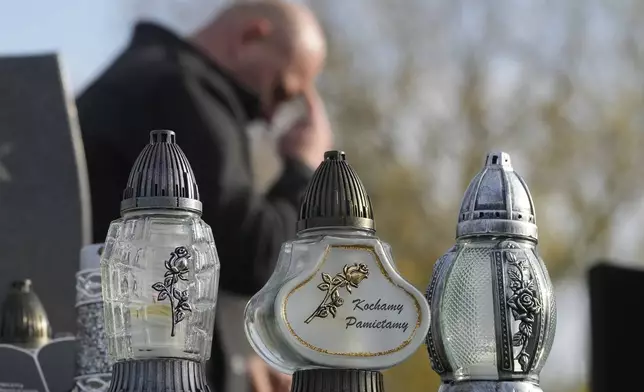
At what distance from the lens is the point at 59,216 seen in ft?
6.80

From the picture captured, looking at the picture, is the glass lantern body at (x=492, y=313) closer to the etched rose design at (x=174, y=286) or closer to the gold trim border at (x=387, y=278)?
the gold trim border at (x=387, y=278)

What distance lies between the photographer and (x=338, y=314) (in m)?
1.23

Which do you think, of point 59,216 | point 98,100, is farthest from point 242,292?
point 59,216

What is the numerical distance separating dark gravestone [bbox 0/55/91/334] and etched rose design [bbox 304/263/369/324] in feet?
2.76

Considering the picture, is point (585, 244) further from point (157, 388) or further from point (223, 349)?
point (157, 388)

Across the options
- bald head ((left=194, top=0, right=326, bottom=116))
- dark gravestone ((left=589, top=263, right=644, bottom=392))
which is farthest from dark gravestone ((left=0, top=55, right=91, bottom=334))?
bald head ((left=194, top=0, right=326, bottom=116))

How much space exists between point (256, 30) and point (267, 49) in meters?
0.08

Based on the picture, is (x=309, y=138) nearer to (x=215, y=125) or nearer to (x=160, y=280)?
(x=215, y=125)

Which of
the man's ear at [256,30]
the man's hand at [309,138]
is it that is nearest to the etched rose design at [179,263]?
the man's hand at [309,138]

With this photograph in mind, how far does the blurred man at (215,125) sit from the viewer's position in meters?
3.49

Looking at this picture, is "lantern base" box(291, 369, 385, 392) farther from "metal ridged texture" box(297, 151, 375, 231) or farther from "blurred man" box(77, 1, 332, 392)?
"blurred man" box(77, 1, 332, 392)

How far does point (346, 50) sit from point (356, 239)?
6647 mm

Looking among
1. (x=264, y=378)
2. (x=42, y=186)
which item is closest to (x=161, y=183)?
(x=42, y=186)

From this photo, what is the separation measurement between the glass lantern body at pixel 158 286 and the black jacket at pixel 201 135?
2127 millimetres
